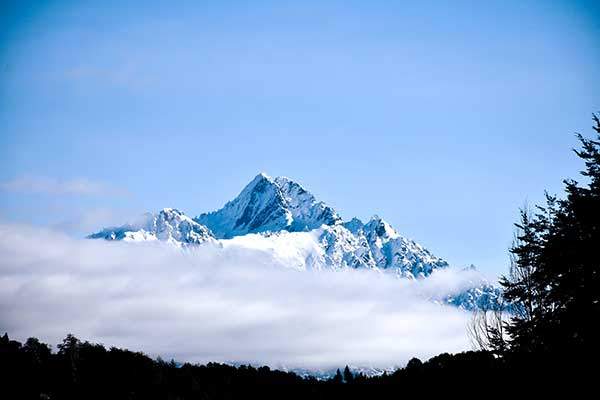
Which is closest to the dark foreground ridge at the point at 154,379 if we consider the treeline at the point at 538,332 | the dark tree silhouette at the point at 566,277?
the treeline at the point at 538,332

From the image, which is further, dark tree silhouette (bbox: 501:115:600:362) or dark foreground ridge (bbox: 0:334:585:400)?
dark foreground ridge (bbox: 0:334:585:400)

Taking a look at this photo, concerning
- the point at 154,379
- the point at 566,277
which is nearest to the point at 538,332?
the point at 566,277

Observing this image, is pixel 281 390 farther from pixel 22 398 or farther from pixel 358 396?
pixel 22 398

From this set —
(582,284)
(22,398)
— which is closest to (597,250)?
(582,284)

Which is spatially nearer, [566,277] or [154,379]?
[566,277]

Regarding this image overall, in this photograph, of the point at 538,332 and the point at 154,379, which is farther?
the point at 154,379

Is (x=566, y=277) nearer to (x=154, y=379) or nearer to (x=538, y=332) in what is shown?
(x=538, y=332)

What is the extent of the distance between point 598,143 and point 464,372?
43714 mm

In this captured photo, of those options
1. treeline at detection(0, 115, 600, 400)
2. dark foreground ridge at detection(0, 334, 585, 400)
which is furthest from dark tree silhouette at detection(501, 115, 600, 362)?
dark foreground ridge at detection(0, 334, 585, 400)

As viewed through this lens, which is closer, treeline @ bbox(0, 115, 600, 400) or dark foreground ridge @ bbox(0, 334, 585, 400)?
treeline @ bbox(0, 115, 600, 400)

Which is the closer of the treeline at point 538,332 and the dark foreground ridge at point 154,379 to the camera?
A: the treeline at point 538,332

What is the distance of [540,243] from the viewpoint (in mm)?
34969

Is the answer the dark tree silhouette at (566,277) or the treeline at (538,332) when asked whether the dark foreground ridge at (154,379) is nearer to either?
the treeline at (538,332)

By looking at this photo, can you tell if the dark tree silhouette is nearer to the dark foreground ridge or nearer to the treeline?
the treeline
